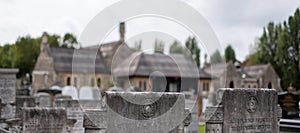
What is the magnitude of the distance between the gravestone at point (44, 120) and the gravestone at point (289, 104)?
11.1 meters

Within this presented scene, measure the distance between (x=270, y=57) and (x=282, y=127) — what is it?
50.6 meters

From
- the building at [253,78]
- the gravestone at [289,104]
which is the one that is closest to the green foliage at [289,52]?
the building at [253,78]

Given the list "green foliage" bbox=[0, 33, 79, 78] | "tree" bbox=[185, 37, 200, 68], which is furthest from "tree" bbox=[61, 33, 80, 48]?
"tree" bbox=[185, 37, 200, 68]

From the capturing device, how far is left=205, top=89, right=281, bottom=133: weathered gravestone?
32.8 ft

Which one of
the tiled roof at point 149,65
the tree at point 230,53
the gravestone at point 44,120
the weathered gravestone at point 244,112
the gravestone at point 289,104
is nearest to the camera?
the weathered gravestone at point 244,112

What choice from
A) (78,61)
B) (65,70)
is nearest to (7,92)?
(78,61)

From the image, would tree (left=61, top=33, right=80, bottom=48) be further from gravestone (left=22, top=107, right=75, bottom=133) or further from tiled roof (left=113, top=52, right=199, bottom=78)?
gravestone (left=22, top=107, right=75, bottom=133)

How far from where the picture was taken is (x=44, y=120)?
1145 centimetres

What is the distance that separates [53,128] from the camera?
11672mm

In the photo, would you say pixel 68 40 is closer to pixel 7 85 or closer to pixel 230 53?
pixel 230 53

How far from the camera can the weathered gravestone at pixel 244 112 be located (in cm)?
999

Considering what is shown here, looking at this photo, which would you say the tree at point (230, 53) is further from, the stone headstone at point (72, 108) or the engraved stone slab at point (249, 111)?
the engraved stone slab at point (249, 111)

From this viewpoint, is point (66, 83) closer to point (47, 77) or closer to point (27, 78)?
point (47, 77)

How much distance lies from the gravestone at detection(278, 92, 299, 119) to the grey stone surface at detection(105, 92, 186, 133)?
1153cm
